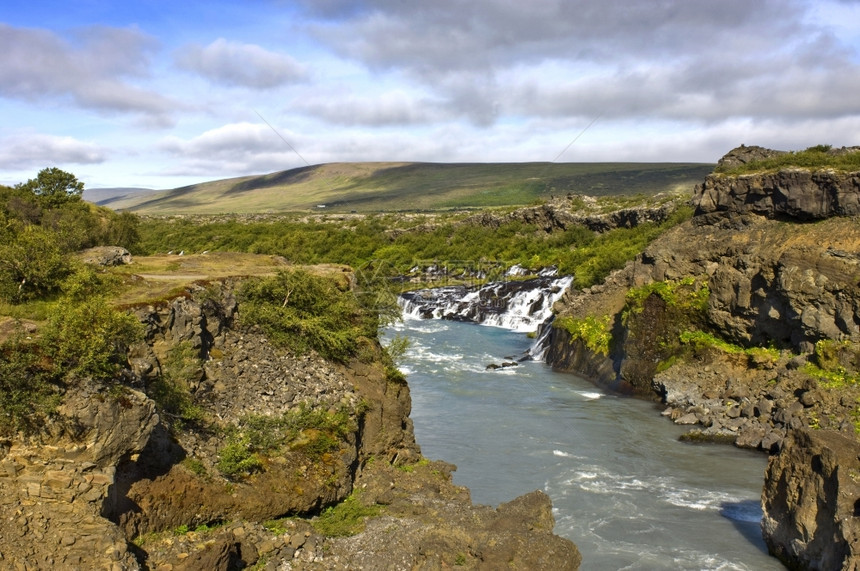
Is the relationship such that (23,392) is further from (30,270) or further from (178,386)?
(30,270)

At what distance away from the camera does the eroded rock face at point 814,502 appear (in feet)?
42.6

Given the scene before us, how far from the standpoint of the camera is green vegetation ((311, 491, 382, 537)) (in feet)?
43.6

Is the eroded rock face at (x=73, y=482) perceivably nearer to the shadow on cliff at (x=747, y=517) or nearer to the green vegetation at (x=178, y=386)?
the green vegetation at (x=178, y=386)

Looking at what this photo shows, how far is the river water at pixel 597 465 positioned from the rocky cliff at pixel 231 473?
2332 millimetres

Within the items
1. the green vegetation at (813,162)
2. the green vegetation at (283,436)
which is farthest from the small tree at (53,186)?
the green vegetation at (813,162)

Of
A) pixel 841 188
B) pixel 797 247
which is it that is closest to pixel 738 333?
pixel 797 247

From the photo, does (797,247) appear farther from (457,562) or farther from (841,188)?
(457,562)

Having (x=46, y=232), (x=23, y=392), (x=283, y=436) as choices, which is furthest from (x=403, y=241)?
(x=23, y=392)

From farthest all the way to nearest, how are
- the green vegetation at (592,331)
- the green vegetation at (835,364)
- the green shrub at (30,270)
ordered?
the green vegetation at (592,331)
the green vegetation at (835,364)
the green shrub at (30,270)

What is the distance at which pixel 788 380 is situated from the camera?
2480 centimetres

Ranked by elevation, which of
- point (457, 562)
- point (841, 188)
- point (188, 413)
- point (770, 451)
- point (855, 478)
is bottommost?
point (770, 451)

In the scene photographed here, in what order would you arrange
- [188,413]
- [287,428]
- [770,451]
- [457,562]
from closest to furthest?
[457,562], [188,413], [287,428], [770,451]

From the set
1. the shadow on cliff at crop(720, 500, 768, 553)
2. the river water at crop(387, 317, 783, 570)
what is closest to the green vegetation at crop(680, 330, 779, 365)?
the river water at crop(387, 317, 783, 570)

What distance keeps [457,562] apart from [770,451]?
13.8m
